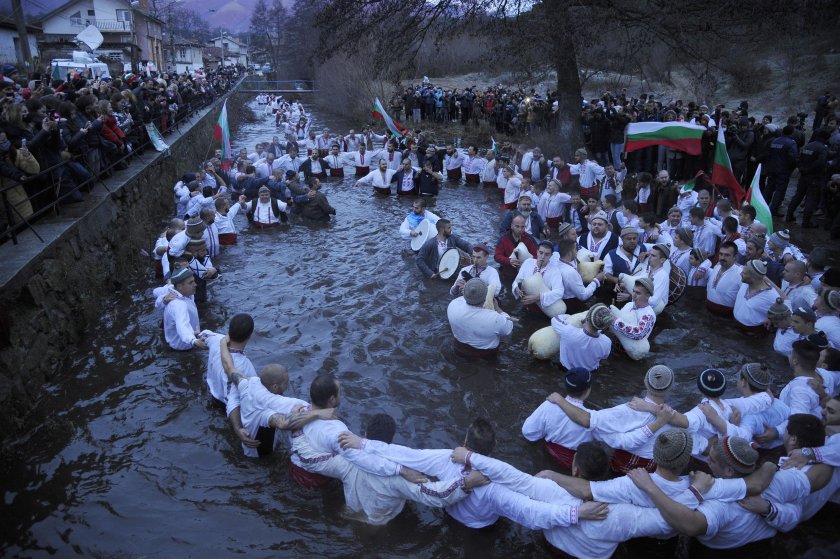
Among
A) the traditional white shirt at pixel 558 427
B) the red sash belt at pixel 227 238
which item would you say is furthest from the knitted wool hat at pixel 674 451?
the red sash belt at pixel 227 238

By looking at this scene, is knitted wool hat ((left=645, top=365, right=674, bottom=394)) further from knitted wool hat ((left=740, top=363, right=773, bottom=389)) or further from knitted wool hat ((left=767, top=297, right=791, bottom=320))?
knitted wool hat ((left=767, top=297, right=791, bottom=320))

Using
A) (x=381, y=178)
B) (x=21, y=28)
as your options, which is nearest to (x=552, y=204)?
(x=381, y=178)

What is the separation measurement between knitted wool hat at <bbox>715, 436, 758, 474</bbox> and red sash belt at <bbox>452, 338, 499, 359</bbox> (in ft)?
10.6

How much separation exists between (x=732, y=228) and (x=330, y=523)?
7.37m

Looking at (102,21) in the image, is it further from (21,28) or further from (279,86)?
(21,28)

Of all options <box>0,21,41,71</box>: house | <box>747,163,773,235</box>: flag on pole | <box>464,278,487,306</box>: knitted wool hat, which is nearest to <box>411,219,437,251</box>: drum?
<box>464,278,487,306</box>: knitted wool hat

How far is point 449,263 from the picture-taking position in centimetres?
955

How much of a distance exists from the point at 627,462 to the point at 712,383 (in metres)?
0.98

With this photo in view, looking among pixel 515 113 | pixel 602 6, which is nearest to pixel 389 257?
pixel 602 6

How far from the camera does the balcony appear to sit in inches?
2274

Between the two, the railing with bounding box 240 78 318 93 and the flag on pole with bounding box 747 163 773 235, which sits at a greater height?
the railing with bounding box 240 78 318 93

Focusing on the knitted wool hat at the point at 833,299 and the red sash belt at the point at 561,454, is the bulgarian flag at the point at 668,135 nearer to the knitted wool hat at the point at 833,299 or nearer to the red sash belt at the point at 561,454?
the knitted wool hat at the point at 833,299

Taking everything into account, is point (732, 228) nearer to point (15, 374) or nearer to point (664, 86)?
point (15, 374)

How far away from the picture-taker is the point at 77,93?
11.1m
